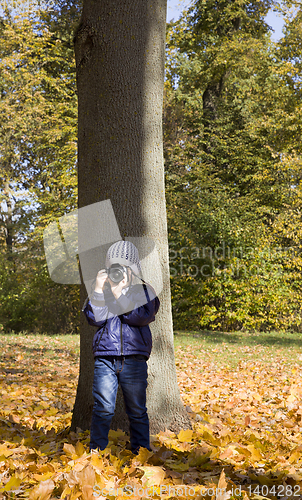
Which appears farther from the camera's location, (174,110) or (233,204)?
(174,110)

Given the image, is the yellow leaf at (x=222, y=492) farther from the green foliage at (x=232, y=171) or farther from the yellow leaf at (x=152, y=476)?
the green foliage at (x=232, y=171)

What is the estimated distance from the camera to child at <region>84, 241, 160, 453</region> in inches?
113

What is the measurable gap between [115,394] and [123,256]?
97 centimetres

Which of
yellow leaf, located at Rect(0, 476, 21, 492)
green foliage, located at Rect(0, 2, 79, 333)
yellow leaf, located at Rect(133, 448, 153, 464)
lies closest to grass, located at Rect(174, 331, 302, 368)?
yellow leaf, located at Rect(133, 448, 153, 464)

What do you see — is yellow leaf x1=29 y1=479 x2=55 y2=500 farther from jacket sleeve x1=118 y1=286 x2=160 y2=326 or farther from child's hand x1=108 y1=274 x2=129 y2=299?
child's hand x1=108 y1=274 x2=129 y2=299

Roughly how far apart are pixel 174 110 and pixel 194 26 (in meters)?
3.68

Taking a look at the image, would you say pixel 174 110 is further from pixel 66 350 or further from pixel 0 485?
pixel 0 485

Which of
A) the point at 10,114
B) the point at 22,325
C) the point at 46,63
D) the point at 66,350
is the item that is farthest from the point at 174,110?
the point at 66,350

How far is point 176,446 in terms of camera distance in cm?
315

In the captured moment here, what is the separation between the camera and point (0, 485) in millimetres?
2361

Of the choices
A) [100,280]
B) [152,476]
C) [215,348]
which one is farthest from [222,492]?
[215,348]

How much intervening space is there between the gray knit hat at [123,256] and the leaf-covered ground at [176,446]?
4.12ft

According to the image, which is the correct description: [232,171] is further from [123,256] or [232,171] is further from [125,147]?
[123,256]

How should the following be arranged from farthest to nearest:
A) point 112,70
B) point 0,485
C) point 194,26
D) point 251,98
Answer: point 251,98 → point 194,26 → point 112,70 → point 0,485
